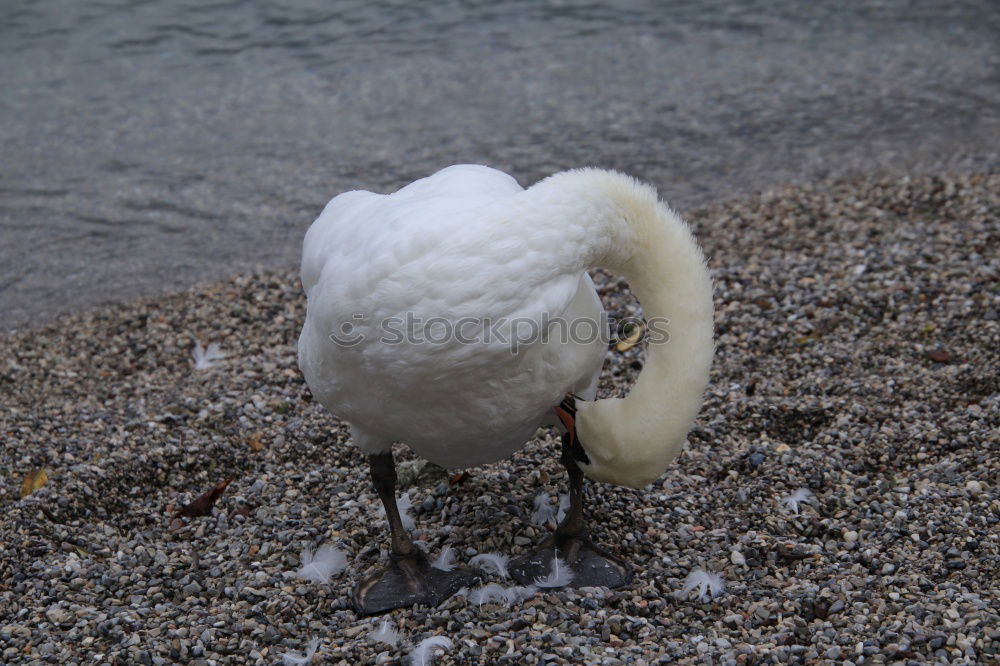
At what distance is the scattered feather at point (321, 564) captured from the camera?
439 centimetres

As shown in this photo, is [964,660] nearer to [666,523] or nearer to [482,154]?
[666,523]

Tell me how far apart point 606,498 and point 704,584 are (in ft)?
2.93

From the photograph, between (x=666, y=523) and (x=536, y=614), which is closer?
(x=536, y=614)

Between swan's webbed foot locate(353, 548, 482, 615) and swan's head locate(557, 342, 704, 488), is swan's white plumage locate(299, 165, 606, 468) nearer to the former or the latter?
swan's head locate(557, 342, 704, 488)

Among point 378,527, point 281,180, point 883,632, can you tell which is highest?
point 883,632

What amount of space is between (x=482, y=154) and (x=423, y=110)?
1.66 m

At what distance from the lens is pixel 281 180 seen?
10.7 metres

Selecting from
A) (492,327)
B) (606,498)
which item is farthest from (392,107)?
(492,327)

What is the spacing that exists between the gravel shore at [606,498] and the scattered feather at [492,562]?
0.08 m

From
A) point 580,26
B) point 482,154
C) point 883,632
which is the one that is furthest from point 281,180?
point 883,632

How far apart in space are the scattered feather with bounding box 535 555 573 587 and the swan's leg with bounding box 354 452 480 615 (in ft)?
0.98

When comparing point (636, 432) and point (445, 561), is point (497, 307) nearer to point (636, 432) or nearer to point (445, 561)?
point (636, 432)

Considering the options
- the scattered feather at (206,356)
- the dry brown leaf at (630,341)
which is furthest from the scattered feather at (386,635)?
the scattered feather at (206,356)

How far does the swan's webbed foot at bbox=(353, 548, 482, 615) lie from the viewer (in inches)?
167
